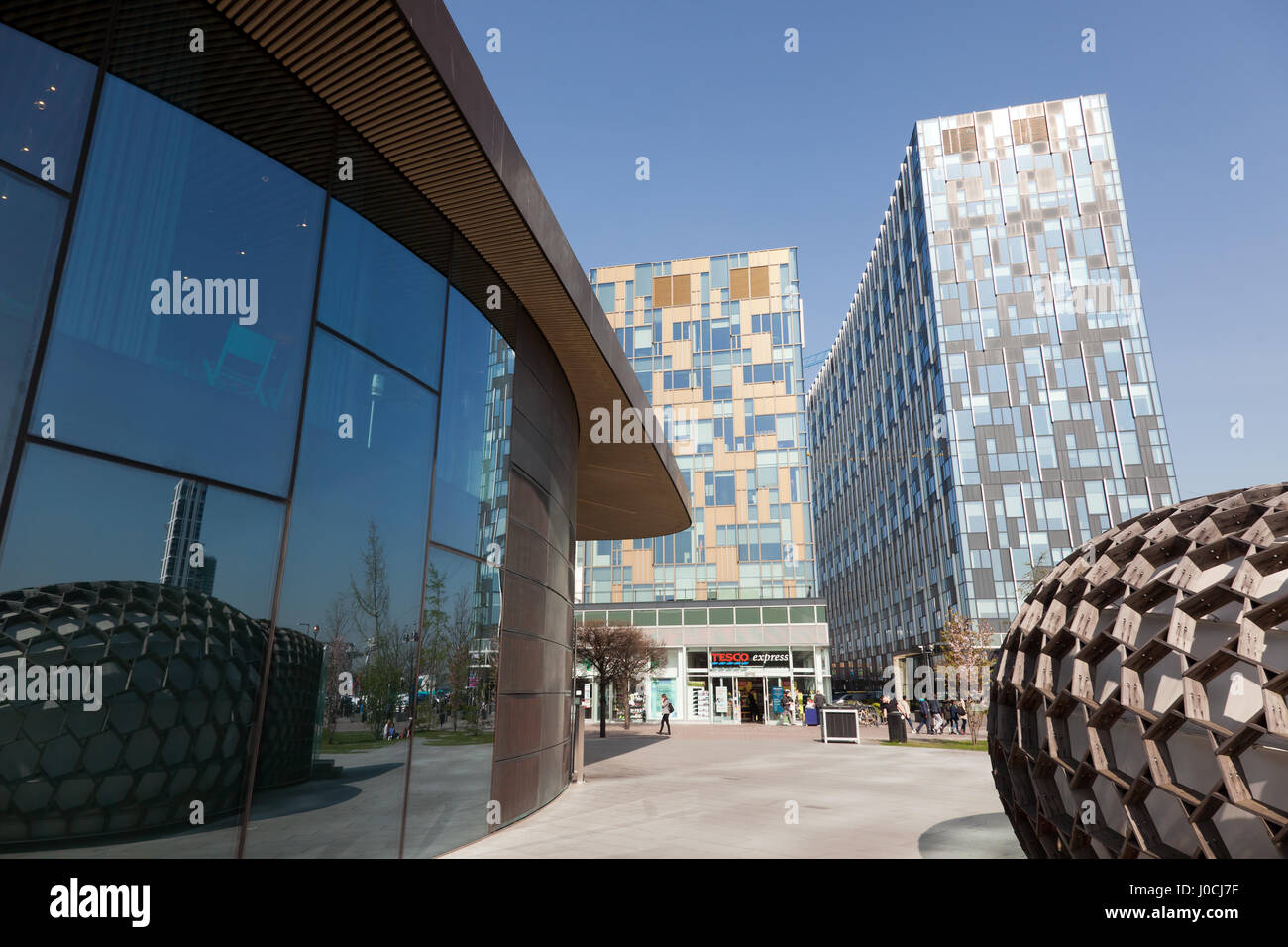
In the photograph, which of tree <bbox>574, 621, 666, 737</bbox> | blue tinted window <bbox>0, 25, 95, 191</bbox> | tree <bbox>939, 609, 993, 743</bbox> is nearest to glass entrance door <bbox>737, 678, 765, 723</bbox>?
tree <bbox>574, 621, 666, 737</bbox>

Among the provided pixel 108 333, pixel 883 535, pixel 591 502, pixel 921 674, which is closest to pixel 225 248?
pixel 108 333

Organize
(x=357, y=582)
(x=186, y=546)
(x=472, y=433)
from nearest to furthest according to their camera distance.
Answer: (x=186, y=546)
(x=357, y=582)
(x=472, y=433)

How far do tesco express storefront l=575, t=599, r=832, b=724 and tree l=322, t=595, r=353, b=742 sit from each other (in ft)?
111

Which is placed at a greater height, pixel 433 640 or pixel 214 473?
pixel 214 473

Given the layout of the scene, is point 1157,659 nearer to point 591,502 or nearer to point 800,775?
point 800,775

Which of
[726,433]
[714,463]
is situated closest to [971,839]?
[714,463]

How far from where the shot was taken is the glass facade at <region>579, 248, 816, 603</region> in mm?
48438

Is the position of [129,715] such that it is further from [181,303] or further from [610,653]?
[610,653]

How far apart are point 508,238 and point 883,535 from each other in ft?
237

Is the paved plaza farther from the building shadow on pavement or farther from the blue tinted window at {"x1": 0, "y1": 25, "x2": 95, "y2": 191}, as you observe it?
the blue tinted window at {"x1": 0, "y1": 25, "x2": 95, "y2": 191}

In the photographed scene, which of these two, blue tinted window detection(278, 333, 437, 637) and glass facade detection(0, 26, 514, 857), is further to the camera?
blue tinted window detection(278, 333, 437, 637)

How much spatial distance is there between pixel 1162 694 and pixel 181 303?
23.0 feet

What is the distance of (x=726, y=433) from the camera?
50938 millimetres

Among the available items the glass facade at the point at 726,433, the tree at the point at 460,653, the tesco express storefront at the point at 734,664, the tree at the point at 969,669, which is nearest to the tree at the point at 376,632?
the tree at the point at 460,653
